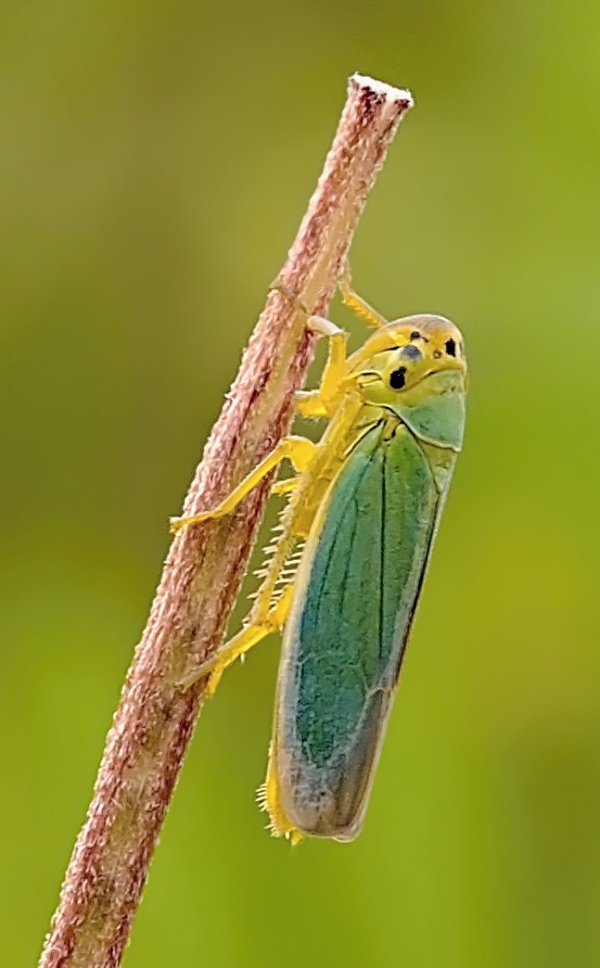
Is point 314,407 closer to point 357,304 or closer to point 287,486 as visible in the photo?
point 287,486

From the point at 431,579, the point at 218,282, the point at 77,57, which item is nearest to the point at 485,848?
the point at 431,579

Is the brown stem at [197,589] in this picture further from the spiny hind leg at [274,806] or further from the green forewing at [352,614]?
the spiny hind leg at [274,806]

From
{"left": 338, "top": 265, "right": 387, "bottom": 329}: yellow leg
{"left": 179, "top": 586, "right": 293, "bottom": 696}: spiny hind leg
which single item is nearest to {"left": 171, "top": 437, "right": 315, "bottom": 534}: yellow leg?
{"left": 179, "top": 586, "right": 293, "bottom": 696}: spiny hind leg

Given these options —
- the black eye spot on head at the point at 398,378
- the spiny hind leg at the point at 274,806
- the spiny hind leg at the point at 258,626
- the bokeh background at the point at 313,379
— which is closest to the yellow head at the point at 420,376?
the black eye spot on head at the point at 398,378

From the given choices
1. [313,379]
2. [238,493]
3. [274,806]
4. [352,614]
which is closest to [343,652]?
[352,614]

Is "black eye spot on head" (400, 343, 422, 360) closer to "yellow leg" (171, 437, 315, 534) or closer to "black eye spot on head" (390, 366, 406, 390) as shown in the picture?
"black eye spot on head" (390, 366, 406, 390)
